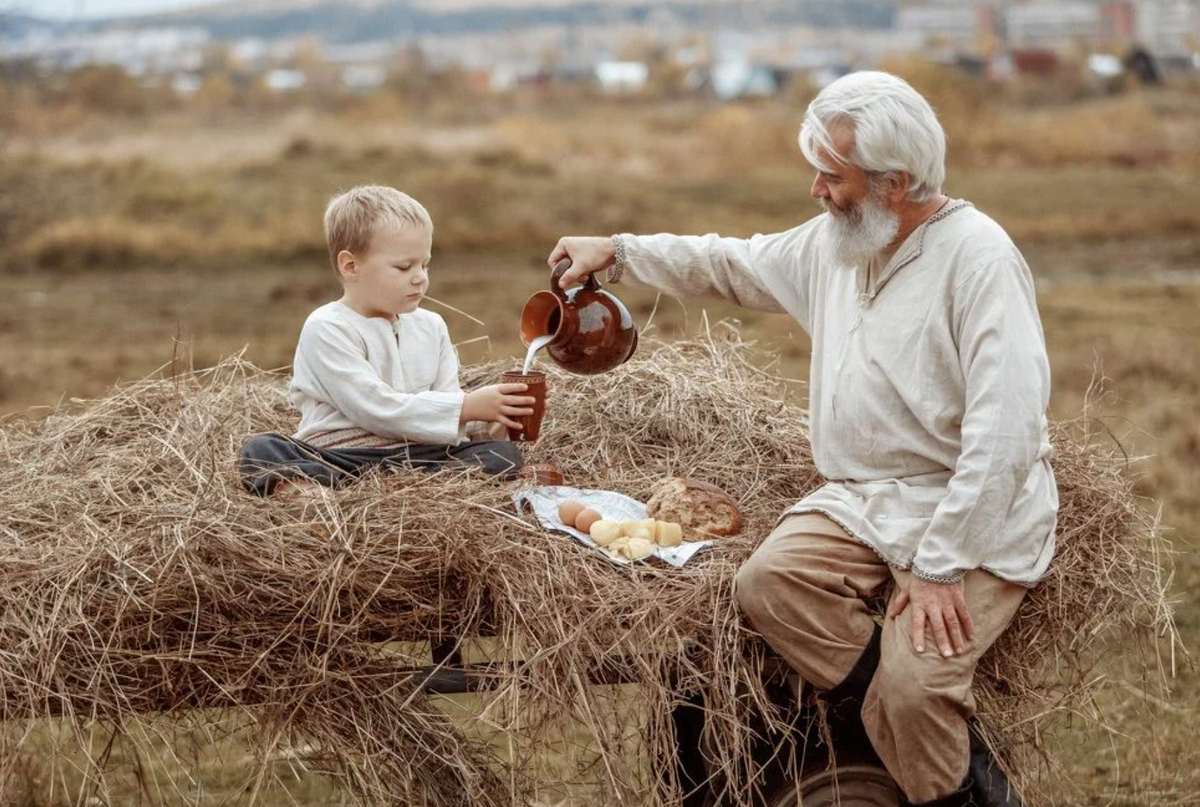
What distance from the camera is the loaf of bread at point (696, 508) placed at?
3871mm

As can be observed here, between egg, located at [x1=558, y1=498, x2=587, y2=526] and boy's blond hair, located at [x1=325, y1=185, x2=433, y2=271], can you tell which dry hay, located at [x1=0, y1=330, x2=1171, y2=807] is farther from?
boy's blond hair, located at [x1=325, y1=185, x2=433, y2=271]

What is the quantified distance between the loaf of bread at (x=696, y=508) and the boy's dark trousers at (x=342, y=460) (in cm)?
44

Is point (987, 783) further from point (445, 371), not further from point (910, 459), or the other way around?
point (445, 371)

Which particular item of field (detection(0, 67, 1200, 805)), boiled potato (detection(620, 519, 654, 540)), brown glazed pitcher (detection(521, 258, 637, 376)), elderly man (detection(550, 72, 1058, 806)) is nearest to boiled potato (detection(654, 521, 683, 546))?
boiled potato (detection(620, 519, 654, 540))

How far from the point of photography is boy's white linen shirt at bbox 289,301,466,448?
160 inches

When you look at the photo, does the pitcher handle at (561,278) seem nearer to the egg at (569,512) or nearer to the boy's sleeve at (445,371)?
the boy's sleeve at (445,371)

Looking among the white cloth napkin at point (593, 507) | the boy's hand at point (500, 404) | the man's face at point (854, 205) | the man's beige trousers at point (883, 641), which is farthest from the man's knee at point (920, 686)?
the boy's hand at point (500, 404)

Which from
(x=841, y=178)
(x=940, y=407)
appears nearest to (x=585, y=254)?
(x=841, y=178)

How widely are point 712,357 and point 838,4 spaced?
8059cm

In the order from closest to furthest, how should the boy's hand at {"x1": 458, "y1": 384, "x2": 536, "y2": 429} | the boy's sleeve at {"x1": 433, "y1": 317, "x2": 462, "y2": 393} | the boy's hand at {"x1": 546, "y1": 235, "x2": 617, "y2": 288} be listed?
the boy's hand at {"x1": 458, "y1": 384, "x2": 536, "y2": 429}, the boy's hand at {"x1": 546, "y1": 235, "x2": 617, "y2": 288}, the boy's sleeve at {"x1": 433, "y1": 317, "x2": 462, "y2": 393}

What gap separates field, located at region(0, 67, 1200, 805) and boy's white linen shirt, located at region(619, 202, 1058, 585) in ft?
2.73

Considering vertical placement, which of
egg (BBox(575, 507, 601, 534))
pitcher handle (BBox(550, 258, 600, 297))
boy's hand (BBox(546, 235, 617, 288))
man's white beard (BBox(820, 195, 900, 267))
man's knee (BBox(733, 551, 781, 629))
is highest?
man's white beard (BBox(820, 195, 900, 267))

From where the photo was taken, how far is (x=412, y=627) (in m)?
3.51

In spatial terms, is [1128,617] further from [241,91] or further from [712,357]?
[241,91]
